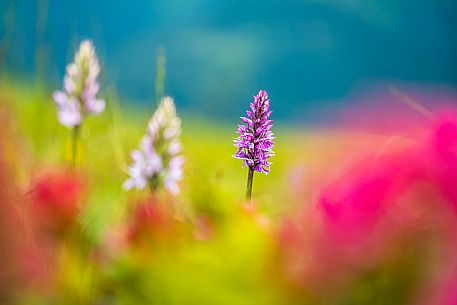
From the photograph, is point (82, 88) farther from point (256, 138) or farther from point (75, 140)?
point (256, 138)

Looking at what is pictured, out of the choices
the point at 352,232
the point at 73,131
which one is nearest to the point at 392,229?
the point at 352,232

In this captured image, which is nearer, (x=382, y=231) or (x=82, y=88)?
(x=382, y=231)

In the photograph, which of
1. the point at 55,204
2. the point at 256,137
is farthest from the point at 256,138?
the point at 55,204

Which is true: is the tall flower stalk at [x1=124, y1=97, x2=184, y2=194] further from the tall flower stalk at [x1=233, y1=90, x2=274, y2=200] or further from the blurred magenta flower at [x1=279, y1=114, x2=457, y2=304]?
the blurred magenta flower at [x1=279, y1=114, x2=457, y2=304]

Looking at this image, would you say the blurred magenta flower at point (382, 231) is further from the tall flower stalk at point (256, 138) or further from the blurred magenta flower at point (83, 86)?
the blurred magenta flower at point (83, 86)

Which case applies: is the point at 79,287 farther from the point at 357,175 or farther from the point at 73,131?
the point at 73,131

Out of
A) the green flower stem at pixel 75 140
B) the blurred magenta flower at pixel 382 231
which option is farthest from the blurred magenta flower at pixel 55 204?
the green flower stem at pixel 75 140

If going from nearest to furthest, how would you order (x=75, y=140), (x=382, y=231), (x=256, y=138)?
(x=382, y=231) < (x=256, y=138) < (x=75, y=140)

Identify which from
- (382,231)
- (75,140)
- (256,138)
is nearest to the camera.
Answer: (382,231)
